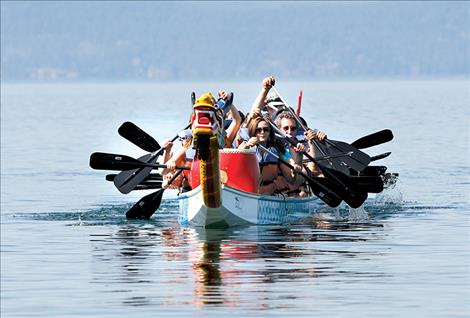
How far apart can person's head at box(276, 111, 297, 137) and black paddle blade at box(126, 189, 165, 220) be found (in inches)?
98.1

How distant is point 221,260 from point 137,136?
772 cm

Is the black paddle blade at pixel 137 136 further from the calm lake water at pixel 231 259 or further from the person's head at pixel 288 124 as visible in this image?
the person's head at pixel 288 124

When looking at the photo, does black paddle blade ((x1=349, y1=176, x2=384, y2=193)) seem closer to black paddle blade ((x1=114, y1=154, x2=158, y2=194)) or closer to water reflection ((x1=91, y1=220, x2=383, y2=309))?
water reflection ((x1=91, y1=220, x2=383, y2=309))

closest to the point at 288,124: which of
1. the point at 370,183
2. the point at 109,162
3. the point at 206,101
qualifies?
the point at 370,183

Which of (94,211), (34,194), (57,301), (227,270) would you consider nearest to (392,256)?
(227,270)

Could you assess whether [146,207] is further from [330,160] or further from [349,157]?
[349,157]

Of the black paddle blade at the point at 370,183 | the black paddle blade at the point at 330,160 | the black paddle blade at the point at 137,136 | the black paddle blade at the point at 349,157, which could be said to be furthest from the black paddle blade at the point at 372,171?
the black paddle blade at the point at 137,136

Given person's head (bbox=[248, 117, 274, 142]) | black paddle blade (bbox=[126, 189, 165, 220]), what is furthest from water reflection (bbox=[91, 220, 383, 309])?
person's head (bbox=[248, 117, 274, 142])

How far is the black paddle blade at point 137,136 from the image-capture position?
31.0m

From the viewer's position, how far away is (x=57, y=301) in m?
20.0

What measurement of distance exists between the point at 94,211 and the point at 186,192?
5635mm

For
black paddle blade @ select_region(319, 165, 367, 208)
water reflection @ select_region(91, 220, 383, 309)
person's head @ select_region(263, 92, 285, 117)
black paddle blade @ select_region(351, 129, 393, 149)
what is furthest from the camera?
person's head @ select_region(263, 92, 285, 117)

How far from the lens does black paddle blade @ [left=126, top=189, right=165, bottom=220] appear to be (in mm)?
30078

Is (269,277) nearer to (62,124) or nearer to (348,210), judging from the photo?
(348,210)
